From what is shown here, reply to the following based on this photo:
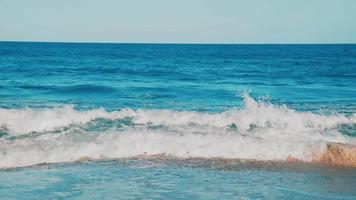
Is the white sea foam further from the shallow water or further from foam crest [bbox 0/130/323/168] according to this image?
the shallow water

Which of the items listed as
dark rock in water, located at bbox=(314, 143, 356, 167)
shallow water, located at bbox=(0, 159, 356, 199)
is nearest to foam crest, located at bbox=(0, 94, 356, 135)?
dark rock in water, located at bbox=(314, 143, 356, 167)

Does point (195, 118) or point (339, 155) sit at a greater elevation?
point (195, 118)

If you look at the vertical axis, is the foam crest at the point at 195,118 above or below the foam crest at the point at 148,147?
above

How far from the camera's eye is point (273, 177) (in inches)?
316

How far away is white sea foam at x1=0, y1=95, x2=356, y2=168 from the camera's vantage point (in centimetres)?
977

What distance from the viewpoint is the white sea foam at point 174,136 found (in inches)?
384

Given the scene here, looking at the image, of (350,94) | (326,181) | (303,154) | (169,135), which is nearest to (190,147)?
(169,135)

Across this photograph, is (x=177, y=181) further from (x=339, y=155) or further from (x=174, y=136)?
(x=339, y=155)

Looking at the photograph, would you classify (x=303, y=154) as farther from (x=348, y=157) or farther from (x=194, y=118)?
(x=194, y=118)

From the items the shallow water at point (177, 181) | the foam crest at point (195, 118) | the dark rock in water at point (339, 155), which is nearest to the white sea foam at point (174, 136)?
the foam crest at point (195, 118)

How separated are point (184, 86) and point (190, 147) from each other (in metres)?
15.9

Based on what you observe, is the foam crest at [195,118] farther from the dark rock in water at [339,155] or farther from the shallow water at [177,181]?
the shallow water at [177,181]

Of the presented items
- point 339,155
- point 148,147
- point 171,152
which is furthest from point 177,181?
point 339,155

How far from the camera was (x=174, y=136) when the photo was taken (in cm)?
1084
